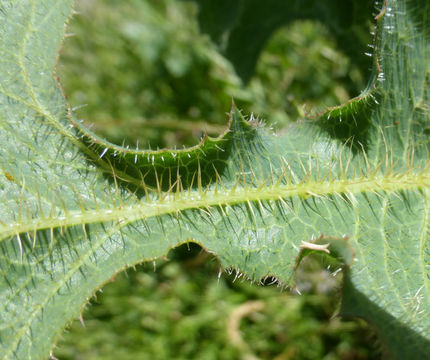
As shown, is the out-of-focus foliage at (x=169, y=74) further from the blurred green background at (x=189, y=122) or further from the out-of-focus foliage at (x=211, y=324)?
the out-of-focus foliage at (x=211, y=324)

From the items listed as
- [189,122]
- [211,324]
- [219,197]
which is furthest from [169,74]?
[219,197]

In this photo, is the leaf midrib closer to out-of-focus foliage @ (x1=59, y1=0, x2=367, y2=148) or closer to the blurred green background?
the blurred green background

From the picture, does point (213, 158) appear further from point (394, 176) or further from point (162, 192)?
point (394, 176)

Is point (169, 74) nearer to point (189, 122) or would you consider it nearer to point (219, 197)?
point (189, 122)

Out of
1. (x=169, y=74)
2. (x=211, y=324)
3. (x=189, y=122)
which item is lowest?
(x=211, y=324)

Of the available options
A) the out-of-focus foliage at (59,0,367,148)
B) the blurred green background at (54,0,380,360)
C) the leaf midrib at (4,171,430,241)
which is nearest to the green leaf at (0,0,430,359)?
the leaf midrib at (4,171,430,241)
